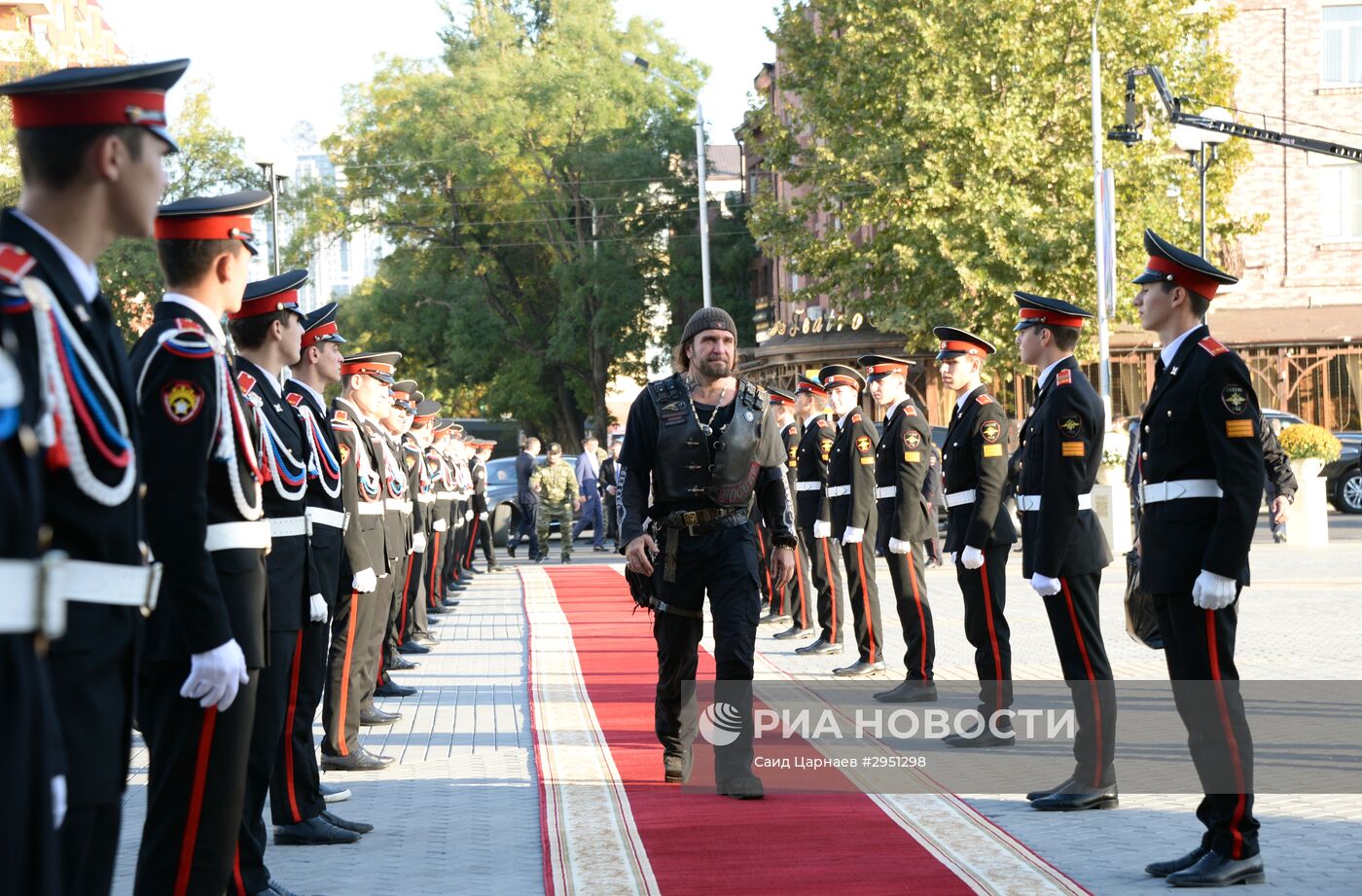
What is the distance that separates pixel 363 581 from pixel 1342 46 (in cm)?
3788

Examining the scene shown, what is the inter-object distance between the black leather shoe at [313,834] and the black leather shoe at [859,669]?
5.81 meters

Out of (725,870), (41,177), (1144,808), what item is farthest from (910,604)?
(41,177)

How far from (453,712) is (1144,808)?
527 centimetres

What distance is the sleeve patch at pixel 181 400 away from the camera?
4.45 meters

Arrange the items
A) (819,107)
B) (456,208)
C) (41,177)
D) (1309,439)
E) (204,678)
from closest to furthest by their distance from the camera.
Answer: (41,177) → (204,678) → (1309,439) → (819,107) → (456,208)

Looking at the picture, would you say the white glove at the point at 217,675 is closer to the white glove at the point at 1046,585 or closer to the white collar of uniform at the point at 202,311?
the white collar of uniform at the point at 202,311

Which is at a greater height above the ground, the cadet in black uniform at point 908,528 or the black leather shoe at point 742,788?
the cadet in black uniform at point 908,528

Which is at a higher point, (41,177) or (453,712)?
(41,177)

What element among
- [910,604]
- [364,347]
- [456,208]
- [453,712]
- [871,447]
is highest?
[456,208]

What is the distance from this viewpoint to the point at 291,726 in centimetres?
703

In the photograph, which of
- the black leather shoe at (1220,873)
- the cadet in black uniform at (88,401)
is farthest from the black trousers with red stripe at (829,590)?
the cadet in black uniform at (88,401)

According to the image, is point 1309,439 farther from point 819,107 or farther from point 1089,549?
point 1089,549

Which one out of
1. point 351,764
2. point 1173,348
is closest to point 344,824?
point 351,764

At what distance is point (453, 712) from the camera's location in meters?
11.2
